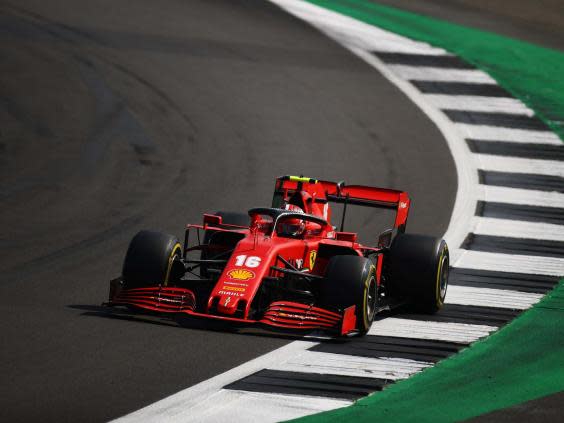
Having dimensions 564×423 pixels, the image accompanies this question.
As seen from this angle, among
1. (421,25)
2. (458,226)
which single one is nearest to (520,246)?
(458,226)

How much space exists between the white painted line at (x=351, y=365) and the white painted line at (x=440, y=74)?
14.8 m

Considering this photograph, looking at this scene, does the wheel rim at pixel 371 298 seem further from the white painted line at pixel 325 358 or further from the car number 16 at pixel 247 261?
the car number 16 at pixel 247 261

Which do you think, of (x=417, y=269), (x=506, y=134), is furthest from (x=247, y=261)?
(x=506, y=134)

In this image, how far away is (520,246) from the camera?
55.4 feet

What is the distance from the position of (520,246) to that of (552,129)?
22.3 feet

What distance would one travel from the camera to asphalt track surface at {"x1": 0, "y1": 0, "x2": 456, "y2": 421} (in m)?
11.2

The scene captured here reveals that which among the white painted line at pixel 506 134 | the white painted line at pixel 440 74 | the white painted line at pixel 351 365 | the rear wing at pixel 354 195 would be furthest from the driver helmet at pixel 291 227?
the white painted line at pixel 440 74

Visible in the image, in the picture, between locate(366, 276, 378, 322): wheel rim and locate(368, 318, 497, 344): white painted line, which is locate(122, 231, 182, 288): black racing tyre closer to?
locate(366, 276, 378, 322): wheel rim

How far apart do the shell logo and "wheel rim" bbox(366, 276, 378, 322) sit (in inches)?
43.8

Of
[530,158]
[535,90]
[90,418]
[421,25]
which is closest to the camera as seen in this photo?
[90,418]

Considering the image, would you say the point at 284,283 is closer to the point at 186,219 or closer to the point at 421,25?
the point at 186,219

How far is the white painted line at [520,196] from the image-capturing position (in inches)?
755

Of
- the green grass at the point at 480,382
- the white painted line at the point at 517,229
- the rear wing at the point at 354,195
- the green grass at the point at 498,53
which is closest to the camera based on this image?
the green grass at the point at 480,382

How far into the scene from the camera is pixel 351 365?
37.3 feet
